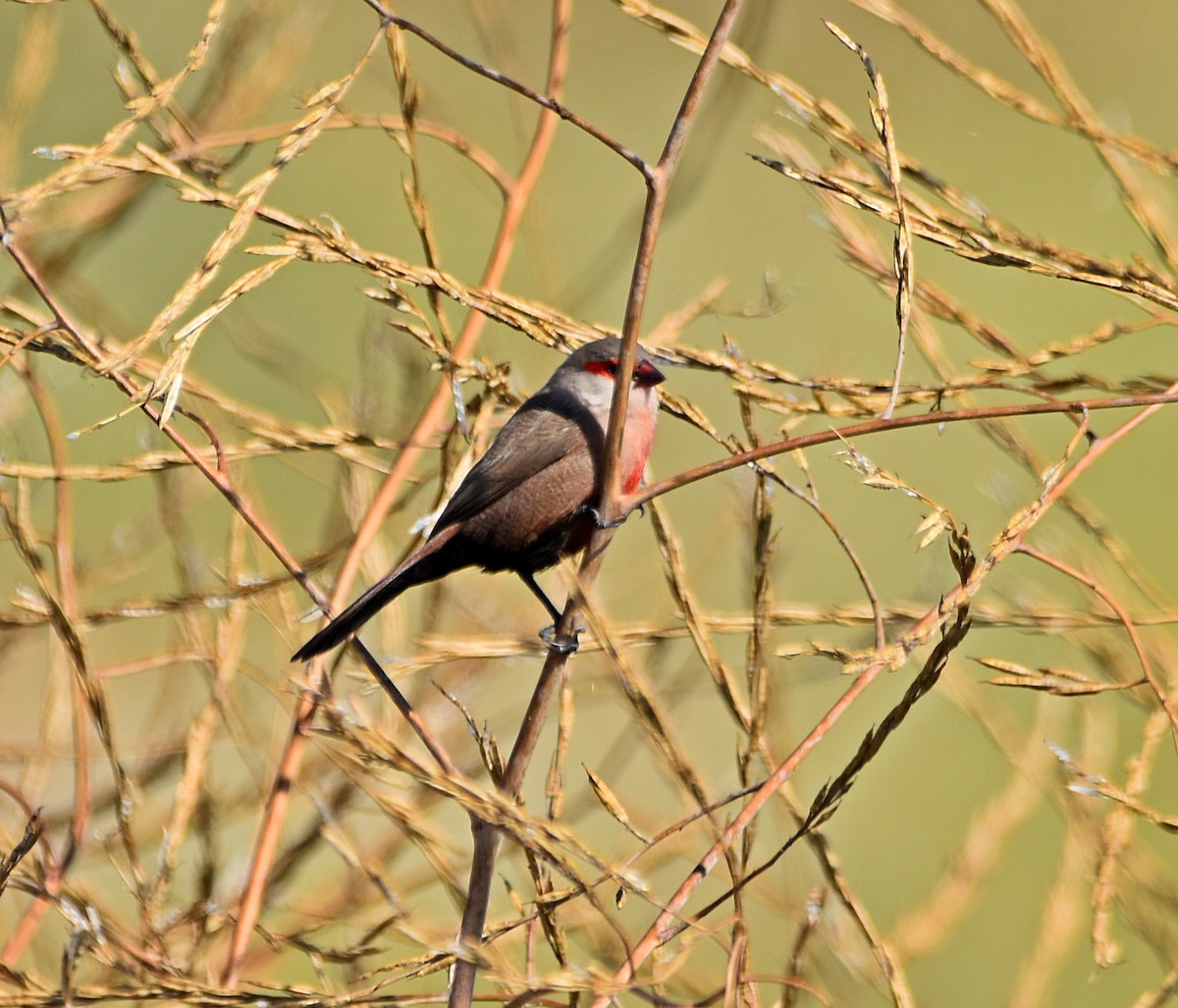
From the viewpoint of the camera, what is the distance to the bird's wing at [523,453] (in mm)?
3188

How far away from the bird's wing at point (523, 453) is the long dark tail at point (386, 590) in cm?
12

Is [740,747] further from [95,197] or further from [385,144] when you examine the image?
[385,144]

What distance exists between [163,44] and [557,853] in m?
12.4

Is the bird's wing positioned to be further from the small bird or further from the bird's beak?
the bird's beak

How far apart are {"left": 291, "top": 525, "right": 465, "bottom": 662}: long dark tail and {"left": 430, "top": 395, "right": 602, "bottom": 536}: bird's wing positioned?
0.12m

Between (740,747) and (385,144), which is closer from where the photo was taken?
(740,747)

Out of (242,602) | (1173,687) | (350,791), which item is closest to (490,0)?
(242,602)

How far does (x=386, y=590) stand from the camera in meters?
2.66

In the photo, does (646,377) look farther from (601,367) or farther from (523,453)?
Result: (523,453)

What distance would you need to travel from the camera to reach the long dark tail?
7.55ft

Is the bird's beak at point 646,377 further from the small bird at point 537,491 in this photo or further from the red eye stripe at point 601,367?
the red eye stripe at point 601,367

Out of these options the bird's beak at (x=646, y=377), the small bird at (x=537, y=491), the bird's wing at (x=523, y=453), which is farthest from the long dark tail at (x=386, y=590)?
the bird's beak at (x=646, y=377)

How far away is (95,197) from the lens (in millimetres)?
2742

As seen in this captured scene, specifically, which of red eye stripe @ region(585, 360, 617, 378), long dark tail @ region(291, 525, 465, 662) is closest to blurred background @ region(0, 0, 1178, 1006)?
long dark tail @ region(291, 525, 465, 662)
